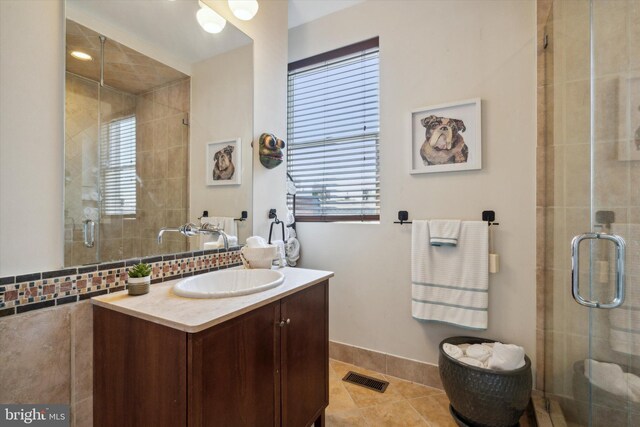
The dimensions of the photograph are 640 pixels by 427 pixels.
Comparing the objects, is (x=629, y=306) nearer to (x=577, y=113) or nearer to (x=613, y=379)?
(x=613, y=379)

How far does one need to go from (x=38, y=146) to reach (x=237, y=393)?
1066 mm

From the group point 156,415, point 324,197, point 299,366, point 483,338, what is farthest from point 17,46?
point 483,338

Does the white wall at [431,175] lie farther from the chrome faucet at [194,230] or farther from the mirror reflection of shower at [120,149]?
the mirror reflection of shower at [120,149]

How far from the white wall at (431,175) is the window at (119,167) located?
4.37 feet

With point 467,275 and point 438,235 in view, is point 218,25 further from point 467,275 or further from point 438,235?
point 467,275

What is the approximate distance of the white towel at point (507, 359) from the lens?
142 centimetres

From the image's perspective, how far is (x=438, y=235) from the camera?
1.76 meters

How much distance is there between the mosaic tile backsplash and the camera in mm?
900

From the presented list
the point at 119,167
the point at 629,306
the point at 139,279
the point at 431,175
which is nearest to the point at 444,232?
the point at 431,175

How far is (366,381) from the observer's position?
1.96 metres

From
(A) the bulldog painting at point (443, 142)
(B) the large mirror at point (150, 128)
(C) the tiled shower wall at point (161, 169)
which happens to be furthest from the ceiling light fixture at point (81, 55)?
(A) the bulldog painting at point (443, 142)

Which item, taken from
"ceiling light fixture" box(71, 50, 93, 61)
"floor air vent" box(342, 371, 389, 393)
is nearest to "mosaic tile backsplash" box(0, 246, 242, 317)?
"ceiling light fixture" box(71, 50, 93, 61)

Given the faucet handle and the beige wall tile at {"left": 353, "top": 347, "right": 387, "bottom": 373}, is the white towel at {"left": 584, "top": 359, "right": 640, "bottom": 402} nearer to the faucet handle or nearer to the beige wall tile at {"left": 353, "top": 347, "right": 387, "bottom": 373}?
the beige wall tile at {"left": 353, "top": 347, "right": 387, "bottom": 373}

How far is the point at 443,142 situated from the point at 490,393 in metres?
1.39
